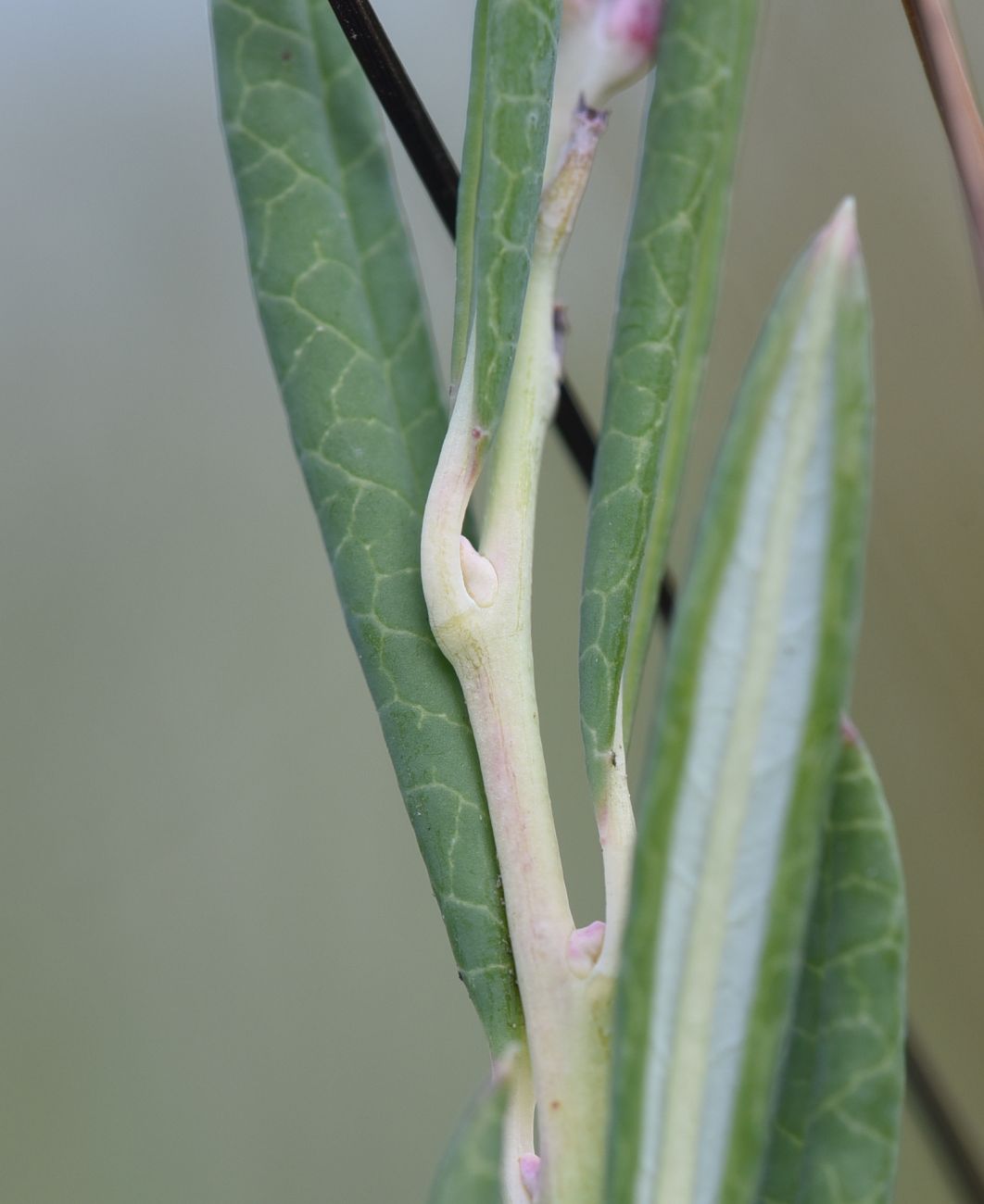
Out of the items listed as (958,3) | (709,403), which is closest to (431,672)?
(709,403)

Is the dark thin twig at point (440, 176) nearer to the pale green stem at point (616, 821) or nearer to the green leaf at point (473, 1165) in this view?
the pale green stem at point (616, 821)

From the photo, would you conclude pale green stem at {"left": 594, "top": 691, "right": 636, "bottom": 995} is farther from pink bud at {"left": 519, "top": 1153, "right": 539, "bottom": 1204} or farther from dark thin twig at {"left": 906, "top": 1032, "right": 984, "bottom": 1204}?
dark thin twig at {"left": 906, "top": 1032, "right": 984, "bottom": 1204}

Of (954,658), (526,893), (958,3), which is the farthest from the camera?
(954,658)

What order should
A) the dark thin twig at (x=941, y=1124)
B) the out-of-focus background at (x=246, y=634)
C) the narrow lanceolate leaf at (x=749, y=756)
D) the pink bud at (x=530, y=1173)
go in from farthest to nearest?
the out-of-focus background at (x=246, y=634) < the dark thin twig at (x=941, y=1124) < the pink bud at (x=530, y=1173) < the narrow lanceolate leaf at (x=749, y=756)

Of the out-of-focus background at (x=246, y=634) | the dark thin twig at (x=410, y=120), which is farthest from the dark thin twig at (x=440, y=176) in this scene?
the out-of-focus background at (x=246, y=634)

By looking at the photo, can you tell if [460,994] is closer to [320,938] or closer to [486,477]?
[320,938]

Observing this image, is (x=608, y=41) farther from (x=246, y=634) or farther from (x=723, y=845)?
(x=246, y=634)
